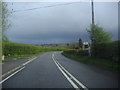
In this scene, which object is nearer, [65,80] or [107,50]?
[65,80]

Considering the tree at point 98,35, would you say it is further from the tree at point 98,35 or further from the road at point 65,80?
the road at point 65,80

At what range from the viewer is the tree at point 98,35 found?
22031mm

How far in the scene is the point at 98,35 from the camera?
73.4 feet

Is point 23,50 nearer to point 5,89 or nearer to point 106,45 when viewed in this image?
point 106,45

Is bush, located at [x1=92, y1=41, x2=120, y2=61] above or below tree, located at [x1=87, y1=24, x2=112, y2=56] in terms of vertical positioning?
below

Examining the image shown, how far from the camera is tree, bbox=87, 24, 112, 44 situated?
2203 cm

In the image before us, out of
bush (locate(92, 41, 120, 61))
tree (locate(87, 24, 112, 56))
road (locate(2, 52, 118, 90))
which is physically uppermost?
tree (locate(87, 24, 112, 56))

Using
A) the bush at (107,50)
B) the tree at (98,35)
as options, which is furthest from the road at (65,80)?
the tree at (98,35)

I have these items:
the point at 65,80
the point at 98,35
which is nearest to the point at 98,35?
the point at 98,35

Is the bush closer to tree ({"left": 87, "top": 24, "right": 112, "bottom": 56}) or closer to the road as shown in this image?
tree ({"left": 87, "top": 24, "right": 112, "bottom": 56})

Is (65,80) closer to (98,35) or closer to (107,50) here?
(107,50)

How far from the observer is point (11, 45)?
46000 millimetres

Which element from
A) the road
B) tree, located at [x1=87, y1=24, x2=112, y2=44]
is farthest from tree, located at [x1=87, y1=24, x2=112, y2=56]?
the road

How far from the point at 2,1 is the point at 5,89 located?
16.5 meters
